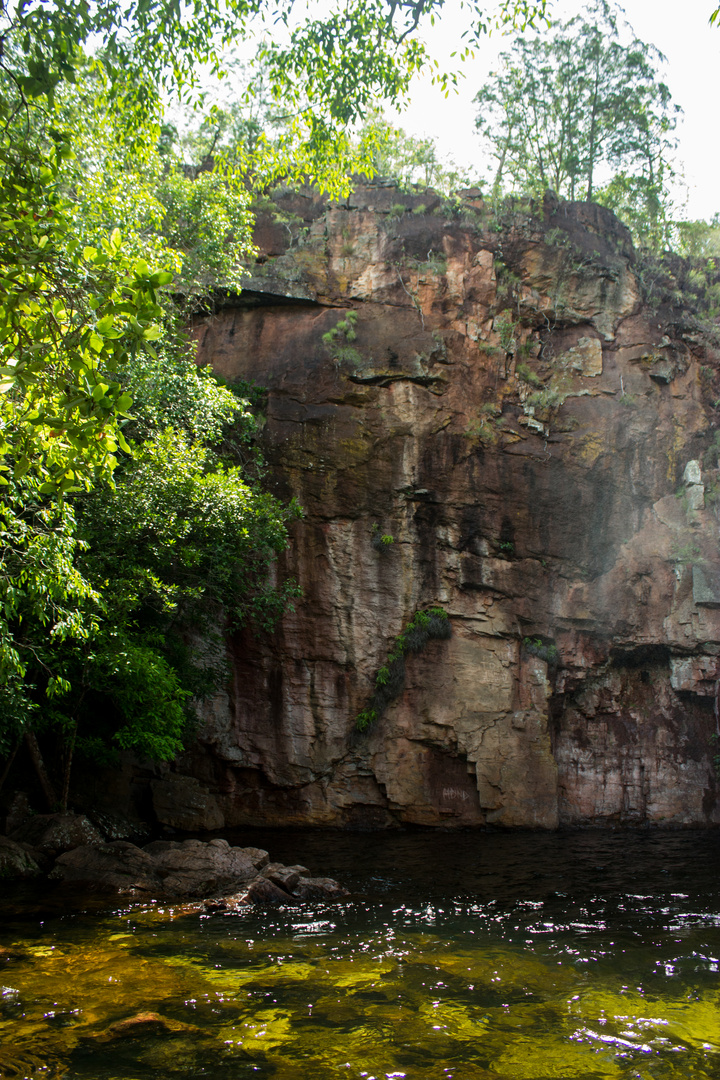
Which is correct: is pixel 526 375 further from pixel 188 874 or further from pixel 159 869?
pixel 159 869

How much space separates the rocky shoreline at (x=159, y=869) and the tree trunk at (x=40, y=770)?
3.77 feet

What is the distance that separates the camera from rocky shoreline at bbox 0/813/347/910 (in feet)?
34.3

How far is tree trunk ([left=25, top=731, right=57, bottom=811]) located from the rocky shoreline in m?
1.15

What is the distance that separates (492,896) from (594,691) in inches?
383

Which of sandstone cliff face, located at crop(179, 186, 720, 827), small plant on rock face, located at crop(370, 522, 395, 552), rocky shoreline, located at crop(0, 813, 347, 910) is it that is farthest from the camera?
small plant on rock face, located at crop(370, 522, 395, 552)

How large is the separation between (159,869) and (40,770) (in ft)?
12.4

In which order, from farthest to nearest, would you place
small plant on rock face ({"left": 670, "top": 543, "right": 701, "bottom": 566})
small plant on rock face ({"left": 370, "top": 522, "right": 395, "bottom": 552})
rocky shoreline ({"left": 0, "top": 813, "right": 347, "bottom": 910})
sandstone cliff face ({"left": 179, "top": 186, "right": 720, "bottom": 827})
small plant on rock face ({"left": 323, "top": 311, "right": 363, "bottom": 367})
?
small plant on rock face ({"left": 323, "top": 311, "right": 363, "bottom": 367}) → small plant on rock face ({"left": 670, "top": 543, "right": 701, "bottom": 566}) → small plant on rock face ({"left": 370, "top": 522, "right": 395, "bottom": 552}) → sandstone cliff face ({"left": 179, "top": 186, "right": 720, "bottom": 827}) → rocky shoreline ({"left": 0, "top": 813, "right": 347, "bottom": 910})

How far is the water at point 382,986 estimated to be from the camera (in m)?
5.23

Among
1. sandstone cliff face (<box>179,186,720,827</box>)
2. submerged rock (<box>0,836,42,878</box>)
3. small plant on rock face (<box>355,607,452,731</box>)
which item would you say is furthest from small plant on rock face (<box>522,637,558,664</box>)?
submerged rock (<box>0,836,42,878</box>)

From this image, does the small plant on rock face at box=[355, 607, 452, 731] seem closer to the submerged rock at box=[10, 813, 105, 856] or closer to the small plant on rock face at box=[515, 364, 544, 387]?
the submerged rock at box=[10, 813, 105, 856]

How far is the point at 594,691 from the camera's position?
63.9 feet

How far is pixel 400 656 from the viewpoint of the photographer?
18375 millimetres

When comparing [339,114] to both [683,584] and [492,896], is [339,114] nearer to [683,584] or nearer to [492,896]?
[492,896]

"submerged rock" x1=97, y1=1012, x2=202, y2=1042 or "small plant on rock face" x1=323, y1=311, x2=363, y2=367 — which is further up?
"small plant on rock face" x1=323, y1=311, x2=363, y2=367
